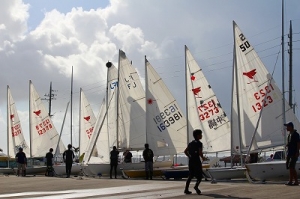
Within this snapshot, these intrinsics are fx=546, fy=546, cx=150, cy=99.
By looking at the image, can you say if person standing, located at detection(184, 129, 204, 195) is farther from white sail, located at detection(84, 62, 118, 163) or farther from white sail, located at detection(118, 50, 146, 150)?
white sail, located at detection(118, 50, 146, 150)

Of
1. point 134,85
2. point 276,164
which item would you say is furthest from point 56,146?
point 276,164

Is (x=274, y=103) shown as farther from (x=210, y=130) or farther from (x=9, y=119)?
(x=9, y=119)

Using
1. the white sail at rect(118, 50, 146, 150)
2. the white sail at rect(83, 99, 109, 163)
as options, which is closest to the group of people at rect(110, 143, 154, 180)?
the white sail at rect(118, 50, 146, 150)

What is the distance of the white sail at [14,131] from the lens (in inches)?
1491

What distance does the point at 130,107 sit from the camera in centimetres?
2895

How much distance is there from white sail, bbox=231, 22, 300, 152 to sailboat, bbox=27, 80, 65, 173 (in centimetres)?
1674

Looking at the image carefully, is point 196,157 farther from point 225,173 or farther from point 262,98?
point 262,98

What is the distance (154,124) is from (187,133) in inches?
73.8

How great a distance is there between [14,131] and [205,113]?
1673cm

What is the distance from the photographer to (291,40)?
33.4 m

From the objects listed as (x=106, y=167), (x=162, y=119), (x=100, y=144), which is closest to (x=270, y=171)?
(x=106, y=167)

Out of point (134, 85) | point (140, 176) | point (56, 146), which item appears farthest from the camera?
point (56, 146)

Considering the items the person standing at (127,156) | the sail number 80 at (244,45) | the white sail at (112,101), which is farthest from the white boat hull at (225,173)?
the white sail at (112,101)

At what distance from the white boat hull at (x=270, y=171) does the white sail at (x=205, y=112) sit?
8.83 m
